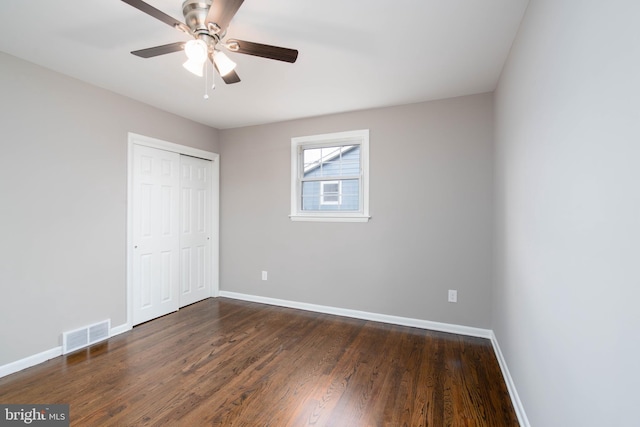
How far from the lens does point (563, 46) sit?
1210 mm

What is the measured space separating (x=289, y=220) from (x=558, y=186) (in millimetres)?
3097

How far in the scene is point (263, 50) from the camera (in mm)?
1762

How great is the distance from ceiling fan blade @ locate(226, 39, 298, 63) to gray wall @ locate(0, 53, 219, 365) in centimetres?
200

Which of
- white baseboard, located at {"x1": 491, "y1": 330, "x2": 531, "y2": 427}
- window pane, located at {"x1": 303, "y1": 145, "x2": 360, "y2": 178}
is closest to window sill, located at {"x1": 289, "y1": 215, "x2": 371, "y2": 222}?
window pane, located at {"x1": 303, "y1": 145, "x2": 360, "y2": 178}

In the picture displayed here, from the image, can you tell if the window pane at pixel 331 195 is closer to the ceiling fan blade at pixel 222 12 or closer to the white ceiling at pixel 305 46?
the white ceiling at pixel 305 46

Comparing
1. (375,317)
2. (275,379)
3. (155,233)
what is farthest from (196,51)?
(375,317)

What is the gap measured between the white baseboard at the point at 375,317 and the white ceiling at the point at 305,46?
2478mm

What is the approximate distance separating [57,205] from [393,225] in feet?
10.9

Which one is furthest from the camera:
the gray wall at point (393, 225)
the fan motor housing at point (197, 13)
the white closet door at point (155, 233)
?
the white closet door at point (155, 233)

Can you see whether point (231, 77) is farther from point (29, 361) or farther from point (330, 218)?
point (29, 361)

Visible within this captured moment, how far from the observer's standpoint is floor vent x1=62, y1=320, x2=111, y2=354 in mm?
2654

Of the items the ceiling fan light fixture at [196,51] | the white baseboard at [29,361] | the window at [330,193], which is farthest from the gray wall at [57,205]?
the window at [330,193]

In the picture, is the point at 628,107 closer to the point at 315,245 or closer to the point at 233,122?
the point at 315,245

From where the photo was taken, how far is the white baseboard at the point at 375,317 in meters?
3.09
